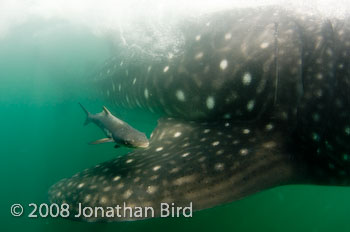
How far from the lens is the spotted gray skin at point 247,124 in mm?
2297

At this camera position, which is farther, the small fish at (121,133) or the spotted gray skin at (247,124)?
the small fish at (121,133)

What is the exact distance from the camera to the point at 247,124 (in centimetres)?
284

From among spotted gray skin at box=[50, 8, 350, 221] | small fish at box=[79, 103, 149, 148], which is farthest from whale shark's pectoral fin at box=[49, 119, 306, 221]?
small fish at box=[79, 103, 149, 148]

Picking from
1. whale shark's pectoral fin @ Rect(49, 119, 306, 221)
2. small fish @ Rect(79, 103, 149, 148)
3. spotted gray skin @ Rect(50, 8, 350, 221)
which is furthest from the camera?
small fish @ Rect(79, 103, 149, 148)

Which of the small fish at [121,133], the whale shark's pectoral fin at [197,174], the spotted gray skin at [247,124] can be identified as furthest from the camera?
the small fish at [121,133]

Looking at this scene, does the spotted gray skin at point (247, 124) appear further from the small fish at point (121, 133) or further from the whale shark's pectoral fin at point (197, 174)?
the small fish at point (121, 133)

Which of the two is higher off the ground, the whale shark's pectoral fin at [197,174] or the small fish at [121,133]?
the small fish at [121,133]

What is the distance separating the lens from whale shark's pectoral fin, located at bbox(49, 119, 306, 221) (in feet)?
7.20

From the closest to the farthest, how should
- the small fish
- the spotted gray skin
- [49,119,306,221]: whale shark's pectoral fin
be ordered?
1. [49,119,306,221]: whale shark's pectoral fin
2. the spotted gray skin
3. the small fish

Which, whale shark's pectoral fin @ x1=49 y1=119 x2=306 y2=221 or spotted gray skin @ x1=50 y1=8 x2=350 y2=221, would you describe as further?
spotted gray skin @ x1=50 y1=8 x2=350 y2=221

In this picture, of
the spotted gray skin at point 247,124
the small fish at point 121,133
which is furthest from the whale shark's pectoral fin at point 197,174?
the small fish at point 121,133

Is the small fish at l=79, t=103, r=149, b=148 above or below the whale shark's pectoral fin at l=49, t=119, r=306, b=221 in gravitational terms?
above

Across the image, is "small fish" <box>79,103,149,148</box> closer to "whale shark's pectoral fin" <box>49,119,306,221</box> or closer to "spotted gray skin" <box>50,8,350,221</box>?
"spotted gray skin" <box>50,8,350,221</box>

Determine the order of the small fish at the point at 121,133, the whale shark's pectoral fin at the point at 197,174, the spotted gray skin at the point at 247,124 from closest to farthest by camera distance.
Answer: the whale shark's pectoral fin at the point at 197,174 < the spotted gray skin at the point at 247,124 < the small fish at the point at 121,133
